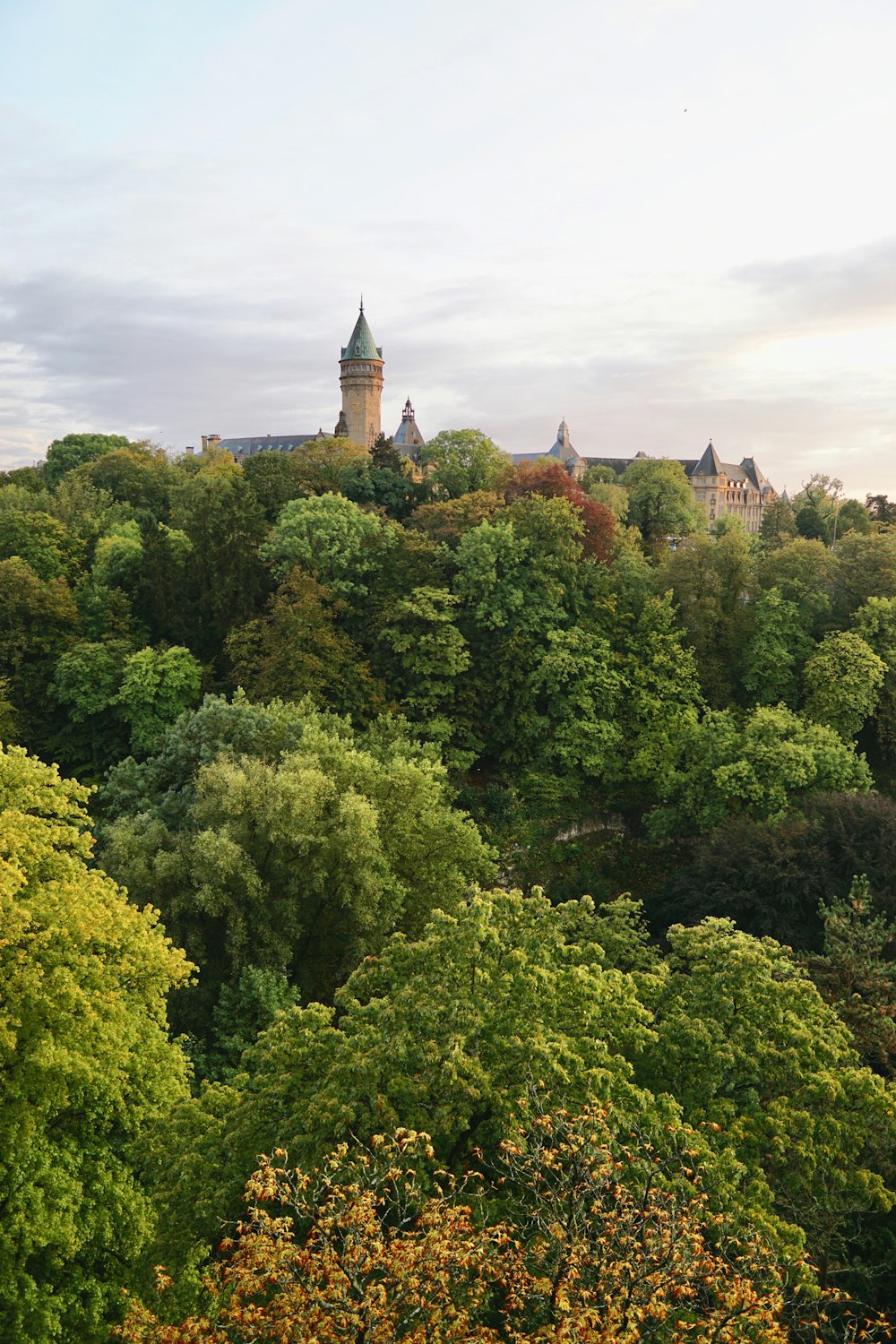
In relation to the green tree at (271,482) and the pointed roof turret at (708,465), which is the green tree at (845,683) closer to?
the green tree at (271,482)

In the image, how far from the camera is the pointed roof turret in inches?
4437

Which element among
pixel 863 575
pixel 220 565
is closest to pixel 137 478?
pixel 220 565

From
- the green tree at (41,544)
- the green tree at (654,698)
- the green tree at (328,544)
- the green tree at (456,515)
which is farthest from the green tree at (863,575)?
the green tree at (41,544)

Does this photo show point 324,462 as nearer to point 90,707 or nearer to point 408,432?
point 90,707

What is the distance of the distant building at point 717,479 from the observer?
102 metres

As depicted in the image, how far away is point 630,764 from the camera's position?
96.8 feet

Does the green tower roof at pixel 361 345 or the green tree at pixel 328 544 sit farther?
the green tower roof at pixel 361 345

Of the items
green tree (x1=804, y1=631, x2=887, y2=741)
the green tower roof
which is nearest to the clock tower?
the green tower roof

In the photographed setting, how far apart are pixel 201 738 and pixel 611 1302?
59.0 ft

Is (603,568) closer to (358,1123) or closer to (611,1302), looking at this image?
(358,1123)

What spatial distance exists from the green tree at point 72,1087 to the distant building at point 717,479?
3210 inches

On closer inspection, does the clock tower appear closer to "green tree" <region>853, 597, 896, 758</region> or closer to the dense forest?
the dense forest

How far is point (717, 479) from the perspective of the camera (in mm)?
112688

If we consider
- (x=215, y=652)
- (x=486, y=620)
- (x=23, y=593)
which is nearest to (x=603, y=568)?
(x=486, y=620)
